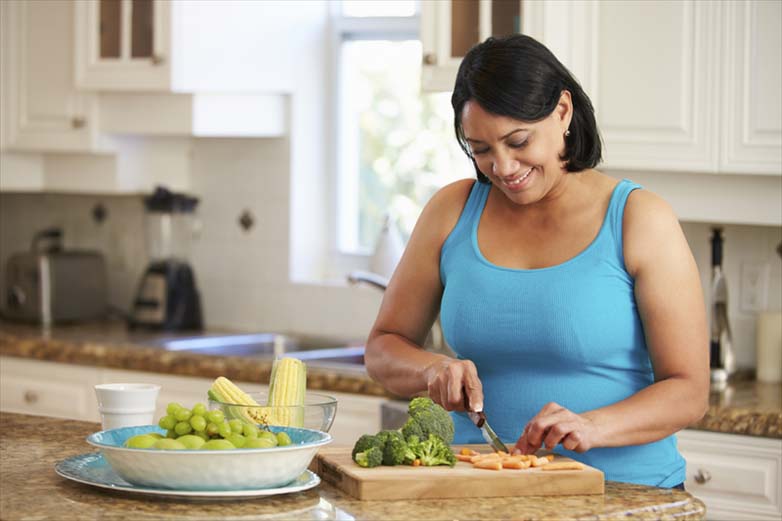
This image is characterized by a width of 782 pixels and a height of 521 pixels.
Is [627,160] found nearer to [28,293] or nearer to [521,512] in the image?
[521,512]

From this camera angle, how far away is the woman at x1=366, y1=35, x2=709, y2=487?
6.56 feet

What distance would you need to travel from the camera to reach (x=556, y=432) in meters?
1.82

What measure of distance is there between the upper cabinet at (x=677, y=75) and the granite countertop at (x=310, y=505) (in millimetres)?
1367

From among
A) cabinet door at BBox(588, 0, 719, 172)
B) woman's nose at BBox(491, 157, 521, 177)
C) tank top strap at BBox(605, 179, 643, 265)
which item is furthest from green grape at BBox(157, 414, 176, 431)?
cabinet door at BBox(588, 0, 719, 172)

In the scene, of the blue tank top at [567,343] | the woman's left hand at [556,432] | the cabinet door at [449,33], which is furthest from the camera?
the cabinet door at [449,33]

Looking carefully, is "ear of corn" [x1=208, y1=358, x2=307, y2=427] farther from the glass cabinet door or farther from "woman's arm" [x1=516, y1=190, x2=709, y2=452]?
the glass cabinet door

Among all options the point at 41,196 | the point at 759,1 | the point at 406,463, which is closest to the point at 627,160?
the point at 759,1

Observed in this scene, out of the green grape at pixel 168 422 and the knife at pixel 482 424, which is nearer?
the green grape at pixel 168 422

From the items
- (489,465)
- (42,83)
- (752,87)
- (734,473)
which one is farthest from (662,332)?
(42,83)

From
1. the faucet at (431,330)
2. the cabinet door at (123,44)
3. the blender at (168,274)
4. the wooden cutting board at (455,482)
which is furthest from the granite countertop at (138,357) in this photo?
the wooden cutting board at (455,482)

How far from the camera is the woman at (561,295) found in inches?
78.7

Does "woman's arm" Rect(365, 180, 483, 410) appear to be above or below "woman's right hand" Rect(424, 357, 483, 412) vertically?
above

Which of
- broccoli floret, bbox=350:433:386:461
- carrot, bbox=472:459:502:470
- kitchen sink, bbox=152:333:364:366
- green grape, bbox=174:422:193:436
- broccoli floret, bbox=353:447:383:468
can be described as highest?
green grape, bbox=174:422:193:436

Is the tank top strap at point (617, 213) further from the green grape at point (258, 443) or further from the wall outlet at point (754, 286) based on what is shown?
the wall outlet at point (754, 286)
